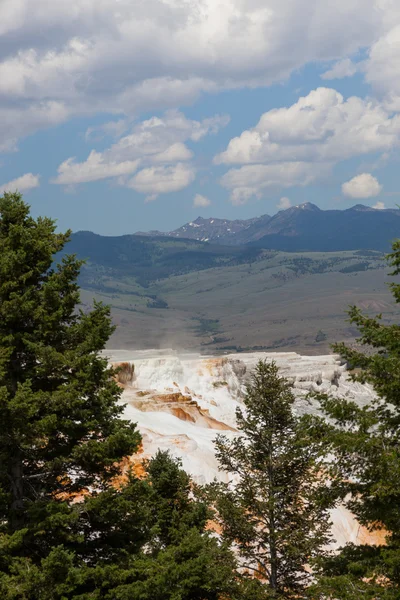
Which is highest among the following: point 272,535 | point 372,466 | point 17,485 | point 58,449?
point 58,449

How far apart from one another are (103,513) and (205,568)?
4321mm

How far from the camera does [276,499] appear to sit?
1786 centimetres

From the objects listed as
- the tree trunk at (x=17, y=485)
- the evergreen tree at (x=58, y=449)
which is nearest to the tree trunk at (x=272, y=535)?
the evergreen tree at (x=58, y=449)

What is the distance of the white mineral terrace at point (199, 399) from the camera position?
3012 centimetres

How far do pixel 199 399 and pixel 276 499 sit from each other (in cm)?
4467

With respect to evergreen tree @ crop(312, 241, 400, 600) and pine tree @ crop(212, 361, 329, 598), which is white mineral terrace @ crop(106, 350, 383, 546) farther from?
evergreen tree @ crop(312, 241, 400, 600)

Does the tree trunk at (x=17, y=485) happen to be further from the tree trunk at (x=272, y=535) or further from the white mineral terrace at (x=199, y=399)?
the tree trunk at (x=272, y=535)

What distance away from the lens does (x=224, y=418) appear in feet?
193

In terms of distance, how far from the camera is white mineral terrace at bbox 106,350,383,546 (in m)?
30.1

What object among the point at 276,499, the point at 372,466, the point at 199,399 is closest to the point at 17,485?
the point at 276,499

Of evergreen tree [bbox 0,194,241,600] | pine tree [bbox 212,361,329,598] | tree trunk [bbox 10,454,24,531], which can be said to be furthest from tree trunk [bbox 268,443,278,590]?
tree trunk [bbox 10,454,24,531]

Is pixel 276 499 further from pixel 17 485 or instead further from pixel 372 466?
pixel 17 485

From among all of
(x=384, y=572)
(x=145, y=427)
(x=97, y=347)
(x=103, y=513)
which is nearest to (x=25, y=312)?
(x=97, y=347)

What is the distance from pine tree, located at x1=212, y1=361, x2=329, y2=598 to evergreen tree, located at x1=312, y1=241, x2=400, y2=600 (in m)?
2.90
